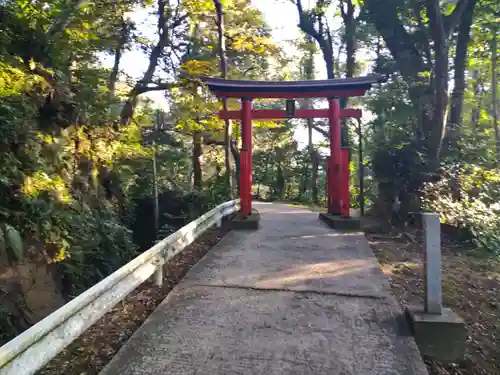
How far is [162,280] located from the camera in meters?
4.38

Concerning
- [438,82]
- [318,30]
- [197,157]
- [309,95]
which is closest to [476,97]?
[318,30]

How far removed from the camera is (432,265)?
3.18 metres

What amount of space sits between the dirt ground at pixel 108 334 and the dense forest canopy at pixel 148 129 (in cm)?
183

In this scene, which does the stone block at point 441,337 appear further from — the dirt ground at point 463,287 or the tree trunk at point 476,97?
the tree trunk at point 476,97

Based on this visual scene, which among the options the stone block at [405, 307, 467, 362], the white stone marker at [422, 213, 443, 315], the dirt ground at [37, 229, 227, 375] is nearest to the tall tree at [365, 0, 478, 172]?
the white stone marker at [422, 213, 443, 315]

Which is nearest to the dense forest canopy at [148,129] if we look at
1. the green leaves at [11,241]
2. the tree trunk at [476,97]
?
the green leaves at [11,241]

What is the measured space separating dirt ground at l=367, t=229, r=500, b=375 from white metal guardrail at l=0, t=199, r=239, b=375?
2.46m

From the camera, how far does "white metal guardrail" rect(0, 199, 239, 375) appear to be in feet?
6.23

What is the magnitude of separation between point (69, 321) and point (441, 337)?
2718mm

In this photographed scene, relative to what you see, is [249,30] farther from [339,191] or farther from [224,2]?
[339,191]

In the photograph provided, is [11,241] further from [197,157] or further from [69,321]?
[197,157]

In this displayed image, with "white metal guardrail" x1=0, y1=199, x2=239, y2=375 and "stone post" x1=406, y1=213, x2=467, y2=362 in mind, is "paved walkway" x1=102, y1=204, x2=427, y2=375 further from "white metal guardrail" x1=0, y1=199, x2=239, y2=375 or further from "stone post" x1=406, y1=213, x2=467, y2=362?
"white metal guardrail" x1=0, y1=199, x2=239, y2=375

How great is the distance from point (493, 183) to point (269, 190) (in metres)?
14.8

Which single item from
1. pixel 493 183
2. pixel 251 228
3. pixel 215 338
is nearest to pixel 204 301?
pixel 215 338
